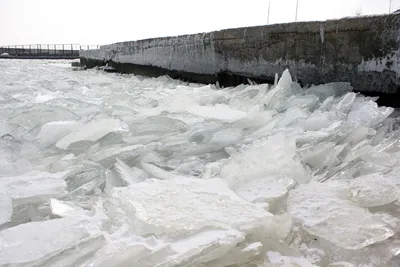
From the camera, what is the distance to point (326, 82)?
10.0 ft

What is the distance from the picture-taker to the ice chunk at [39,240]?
0.92 metres

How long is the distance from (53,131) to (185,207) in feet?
4.30

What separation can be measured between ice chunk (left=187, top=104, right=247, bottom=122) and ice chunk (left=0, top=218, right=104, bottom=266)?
1386mm

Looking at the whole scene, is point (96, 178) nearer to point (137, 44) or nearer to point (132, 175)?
point (132, 175)

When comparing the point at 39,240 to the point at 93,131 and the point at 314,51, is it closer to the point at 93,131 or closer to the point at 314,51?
the point at 93,131

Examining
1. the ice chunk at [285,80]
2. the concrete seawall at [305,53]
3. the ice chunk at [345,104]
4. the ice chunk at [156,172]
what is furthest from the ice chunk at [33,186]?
the concrete seawall at [305,53]

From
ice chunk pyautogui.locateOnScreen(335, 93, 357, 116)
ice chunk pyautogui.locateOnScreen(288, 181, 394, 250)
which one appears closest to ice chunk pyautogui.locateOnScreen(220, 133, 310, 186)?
ice chunk pyautogui.locateOnScreen(288, 181, 394, 250)

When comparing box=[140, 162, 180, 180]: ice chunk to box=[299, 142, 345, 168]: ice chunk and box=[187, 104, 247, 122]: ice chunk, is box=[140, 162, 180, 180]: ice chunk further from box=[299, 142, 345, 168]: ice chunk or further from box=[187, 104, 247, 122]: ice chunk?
box=[187, 104, 247, 122]: ice chunk

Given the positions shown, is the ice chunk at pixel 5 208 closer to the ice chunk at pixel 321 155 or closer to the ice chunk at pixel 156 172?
the ice chunk at pixel 156 172

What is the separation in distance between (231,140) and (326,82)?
1.47 meters

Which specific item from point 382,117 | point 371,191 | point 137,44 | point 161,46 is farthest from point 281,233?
point 137,44

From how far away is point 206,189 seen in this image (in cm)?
131

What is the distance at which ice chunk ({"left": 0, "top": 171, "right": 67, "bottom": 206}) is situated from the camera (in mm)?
1294

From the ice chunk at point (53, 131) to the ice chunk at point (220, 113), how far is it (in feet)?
2.63
